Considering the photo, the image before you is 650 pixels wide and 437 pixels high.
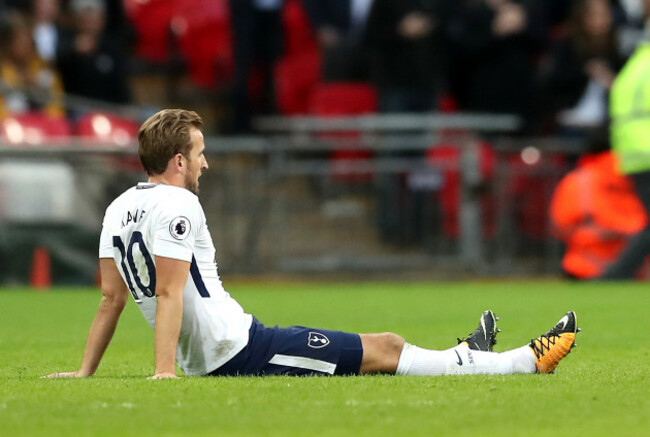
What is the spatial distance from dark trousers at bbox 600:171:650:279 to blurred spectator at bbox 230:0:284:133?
7130mm

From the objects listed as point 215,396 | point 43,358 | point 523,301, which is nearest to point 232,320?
point 215,396

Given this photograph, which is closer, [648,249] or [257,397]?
[257,397]

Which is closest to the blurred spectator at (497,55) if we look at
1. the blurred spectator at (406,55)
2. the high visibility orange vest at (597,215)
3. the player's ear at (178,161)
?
the blurred spectator at (406,55)

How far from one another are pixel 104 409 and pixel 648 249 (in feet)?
39.2

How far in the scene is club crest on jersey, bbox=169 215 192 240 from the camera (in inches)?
271

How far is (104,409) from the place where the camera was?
6.18m

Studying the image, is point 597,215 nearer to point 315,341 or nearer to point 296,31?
point 296,31

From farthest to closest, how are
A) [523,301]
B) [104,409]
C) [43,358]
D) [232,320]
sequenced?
[523,301], [43,358], [232,320], [104,409]

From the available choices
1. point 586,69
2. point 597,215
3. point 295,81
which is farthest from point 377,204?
point 295,81

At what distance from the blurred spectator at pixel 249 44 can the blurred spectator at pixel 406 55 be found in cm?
233

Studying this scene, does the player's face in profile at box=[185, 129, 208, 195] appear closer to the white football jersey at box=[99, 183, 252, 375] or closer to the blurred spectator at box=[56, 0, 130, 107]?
the white football jersey at box=[99, 183, 252, 375]

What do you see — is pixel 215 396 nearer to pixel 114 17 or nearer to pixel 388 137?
pixel 388 137

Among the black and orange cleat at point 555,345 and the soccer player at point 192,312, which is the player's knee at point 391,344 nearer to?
the soccer player at point 192,312

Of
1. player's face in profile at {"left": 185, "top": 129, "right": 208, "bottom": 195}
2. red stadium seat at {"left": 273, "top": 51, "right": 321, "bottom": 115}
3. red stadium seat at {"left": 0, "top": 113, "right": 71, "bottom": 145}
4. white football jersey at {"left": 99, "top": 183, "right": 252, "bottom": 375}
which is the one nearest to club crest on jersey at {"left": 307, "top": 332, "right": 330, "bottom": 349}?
white football jersey at {"left": 99, "top": 183, "right": 252, "bottom": 375}
